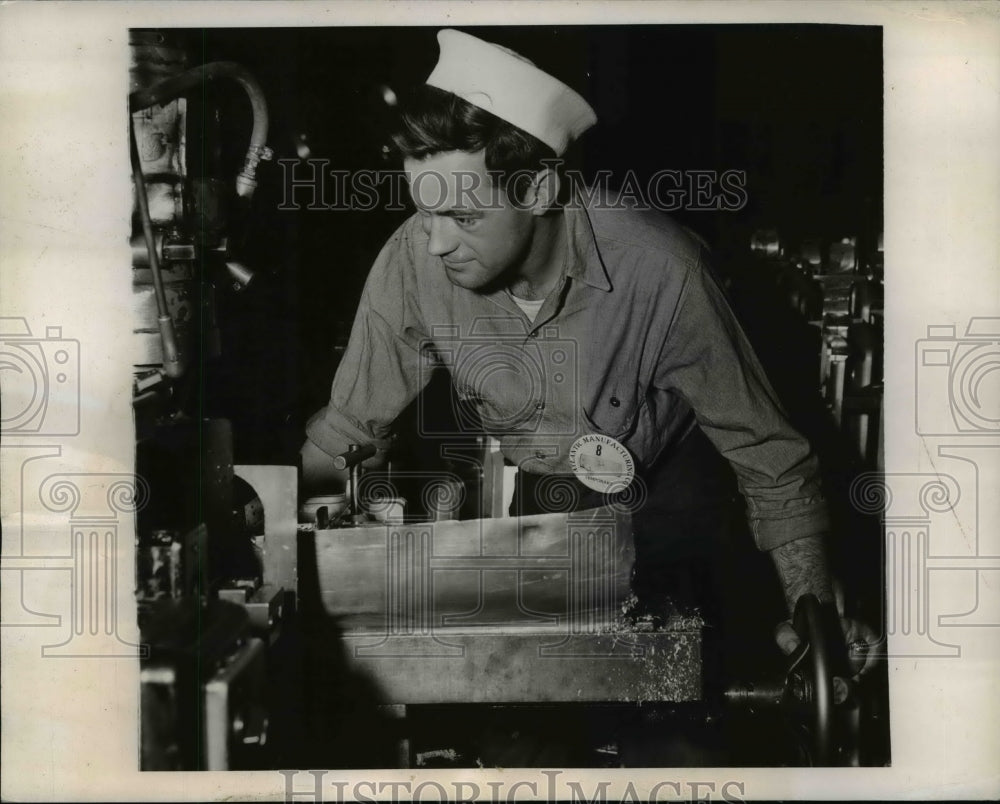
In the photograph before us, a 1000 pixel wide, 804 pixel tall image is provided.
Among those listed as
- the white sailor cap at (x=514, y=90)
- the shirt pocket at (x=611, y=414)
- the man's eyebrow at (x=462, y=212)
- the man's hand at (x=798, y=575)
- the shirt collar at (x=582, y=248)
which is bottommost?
the man's hand at (x=798, y=575)

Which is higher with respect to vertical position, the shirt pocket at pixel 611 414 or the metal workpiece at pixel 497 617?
the shirt pocket at pixel 611 414

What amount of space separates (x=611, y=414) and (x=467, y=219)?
0.37m

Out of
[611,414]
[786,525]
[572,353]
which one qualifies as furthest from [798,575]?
[572,353]

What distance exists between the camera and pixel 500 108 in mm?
1452

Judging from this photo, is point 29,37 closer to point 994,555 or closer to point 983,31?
point 983,31

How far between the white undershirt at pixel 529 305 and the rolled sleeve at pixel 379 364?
15 cm

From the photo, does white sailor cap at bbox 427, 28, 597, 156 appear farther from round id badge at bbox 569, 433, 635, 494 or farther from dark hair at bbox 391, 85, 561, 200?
round id badge at bbox 569, 433, 635, 494

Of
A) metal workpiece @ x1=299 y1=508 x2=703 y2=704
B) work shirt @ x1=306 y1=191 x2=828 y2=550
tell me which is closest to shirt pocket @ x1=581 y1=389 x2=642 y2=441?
work shirt @ x1=306 y1=191 x2=828 y2=550

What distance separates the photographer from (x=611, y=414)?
150cm

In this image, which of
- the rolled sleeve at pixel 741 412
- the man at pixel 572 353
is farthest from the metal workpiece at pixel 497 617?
the rolled sleeve at pixel 741 412

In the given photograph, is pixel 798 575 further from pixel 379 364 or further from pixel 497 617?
pixel 379 364

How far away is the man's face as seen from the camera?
147 cm

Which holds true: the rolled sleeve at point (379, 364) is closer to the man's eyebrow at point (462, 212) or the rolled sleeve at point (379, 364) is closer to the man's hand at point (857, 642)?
the man's eyebrow at point (462, 212)

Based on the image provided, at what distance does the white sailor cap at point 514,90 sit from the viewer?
57.3 inches
